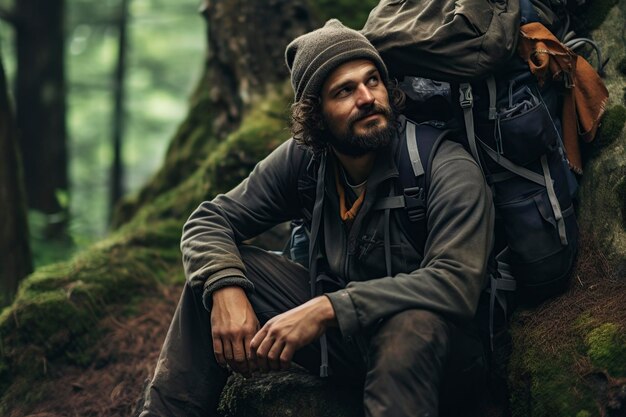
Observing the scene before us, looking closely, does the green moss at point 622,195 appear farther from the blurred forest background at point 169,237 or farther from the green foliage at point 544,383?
the green foliage at point 544,383

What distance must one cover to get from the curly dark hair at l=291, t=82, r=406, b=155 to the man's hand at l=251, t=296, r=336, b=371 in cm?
120

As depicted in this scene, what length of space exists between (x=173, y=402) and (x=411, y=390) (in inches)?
63.0

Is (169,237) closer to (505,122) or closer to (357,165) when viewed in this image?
(357,165)

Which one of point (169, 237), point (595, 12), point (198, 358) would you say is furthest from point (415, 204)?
point (169, 237)

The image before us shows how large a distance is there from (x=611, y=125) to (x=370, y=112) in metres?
1.63

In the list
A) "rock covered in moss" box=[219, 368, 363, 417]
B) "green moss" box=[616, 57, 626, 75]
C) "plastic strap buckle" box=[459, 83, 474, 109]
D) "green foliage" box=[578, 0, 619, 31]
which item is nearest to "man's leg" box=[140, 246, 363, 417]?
"rock covered in moss" box=[219, 368, 363, 417]

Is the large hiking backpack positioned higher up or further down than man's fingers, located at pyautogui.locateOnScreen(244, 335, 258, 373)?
higher up

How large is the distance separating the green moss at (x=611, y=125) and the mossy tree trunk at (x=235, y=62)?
142 inches

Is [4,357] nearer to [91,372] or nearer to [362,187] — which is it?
[91,372]

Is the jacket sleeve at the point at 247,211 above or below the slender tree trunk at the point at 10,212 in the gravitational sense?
above

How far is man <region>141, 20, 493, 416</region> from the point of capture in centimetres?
414

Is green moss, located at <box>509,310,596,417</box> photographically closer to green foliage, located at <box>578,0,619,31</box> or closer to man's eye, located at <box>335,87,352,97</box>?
man's eye, located at <box>335,87,352,97</box>

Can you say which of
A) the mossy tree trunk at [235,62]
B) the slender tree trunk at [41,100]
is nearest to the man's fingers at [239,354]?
the mossy tree trunk at [235,62]

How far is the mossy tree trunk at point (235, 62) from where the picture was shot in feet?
27.8
